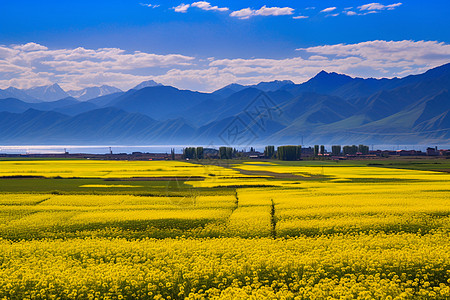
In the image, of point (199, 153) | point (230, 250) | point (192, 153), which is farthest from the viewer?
point (192, 153)

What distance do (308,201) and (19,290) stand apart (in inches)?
1154

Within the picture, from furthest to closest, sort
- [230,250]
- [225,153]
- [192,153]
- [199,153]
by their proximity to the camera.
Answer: [192,153]
[199,153]
[225,153]
[230,250]

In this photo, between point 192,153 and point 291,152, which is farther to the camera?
point 192,153

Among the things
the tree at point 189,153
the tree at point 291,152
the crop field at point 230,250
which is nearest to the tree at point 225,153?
the tree at point 189,153

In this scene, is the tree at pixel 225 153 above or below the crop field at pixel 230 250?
above

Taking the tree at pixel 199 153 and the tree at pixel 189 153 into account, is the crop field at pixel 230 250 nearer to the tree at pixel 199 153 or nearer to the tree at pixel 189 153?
the tree at pixel 199 153

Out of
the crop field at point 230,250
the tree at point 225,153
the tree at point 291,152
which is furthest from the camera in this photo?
the tree at point 225,153

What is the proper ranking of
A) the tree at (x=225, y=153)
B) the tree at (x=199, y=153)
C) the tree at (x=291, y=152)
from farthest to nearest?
the tree at (x=199, y=153)
the tree at (x=225, y=153)
the tree at (x=291, y=152)

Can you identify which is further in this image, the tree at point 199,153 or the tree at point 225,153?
the tree at point 199,153

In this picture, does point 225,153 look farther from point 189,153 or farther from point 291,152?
point 291,152

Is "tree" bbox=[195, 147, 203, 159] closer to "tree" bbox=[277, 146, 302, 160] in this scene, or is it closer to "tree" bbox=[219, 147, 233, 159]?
"tree" bbox=[219, 147, 233, 159]

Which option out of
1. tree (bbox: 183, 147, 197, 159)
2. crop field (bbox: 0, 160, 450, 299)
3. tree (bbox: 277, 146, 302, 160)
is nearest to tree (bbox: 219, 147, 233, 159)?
tree (bbox: 183, 147, 197, 159)

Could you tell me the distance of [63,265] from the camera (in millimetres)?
21219

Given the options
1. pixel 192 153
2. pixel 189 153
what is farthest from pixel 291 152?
pixel 189 153
